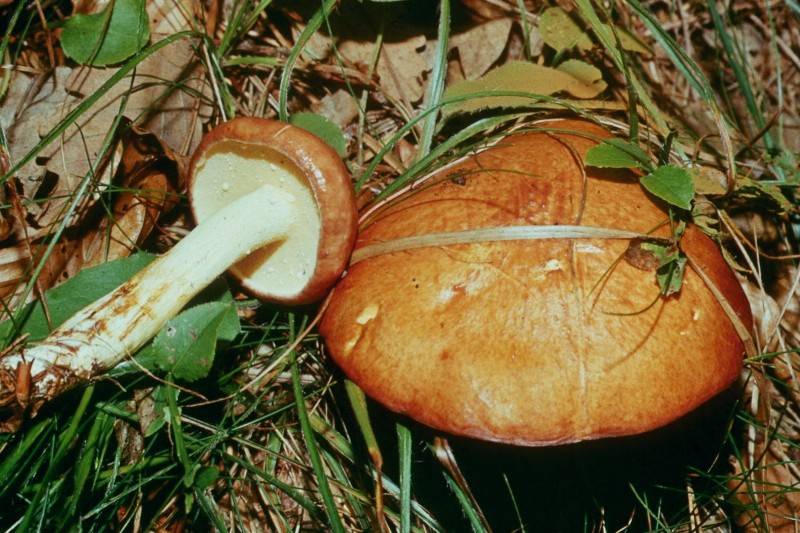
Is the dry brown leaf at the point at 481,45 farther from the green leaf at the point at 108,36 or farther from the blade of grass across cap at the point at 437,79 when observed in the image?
the green leaf at the point at 108,36

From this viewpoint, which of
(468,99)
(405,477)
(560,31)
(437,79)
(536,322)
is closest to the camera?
(536,322)

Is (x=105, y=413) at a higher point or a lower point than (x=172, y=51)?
lower

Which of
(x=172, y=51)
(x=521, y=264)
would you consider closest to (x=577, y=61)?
(x=521, y=264)

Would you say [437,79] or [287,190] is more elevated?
[437,79]

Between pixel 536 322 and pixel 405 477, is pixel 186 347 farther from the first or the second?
pixel 536 322

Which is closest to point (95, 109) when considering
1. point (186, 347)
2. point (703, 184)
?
point (186, 347)

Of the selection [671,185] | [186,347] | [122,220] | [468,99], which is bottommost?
[186,347]

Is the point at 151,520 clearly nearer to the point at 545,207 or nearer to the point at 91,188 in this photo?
the point at 91,188

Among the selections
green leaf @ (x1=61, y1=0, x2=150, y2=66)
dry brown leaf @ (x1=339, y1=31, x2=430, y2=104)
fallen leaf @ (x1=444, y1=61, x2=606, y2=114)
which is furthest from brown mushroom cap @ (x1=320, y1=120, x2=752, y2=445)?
green leaf @ (x1=61, y1=0, x2=150, y2=66)
